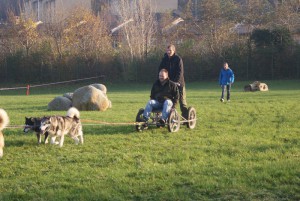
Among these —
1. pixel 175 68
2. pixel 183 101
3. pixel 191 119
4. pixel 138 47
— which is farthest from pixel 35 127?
pixel 138 47

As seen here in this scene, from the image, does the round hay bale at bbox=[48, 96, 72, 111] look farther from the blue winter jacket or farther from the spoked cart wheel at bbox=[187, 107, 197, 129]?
the spoked cart wheel at bbox=[187, 107, 197, 129]

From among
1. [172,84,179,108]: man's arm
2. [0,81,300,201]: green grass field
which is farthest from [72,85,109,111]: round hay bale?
[172,84,179,108]: man's arm

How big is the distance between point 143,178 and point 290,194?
2.07 meters

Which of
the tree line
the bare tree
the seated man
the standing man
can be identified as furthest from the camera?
the bare tree

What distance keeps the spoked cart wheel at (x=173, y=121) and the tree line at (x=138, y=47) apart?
2953cm

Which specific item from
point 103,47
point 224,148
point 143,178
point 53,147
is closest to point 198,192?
point 143,178

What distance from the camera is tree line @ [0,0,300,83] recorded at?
3944cm

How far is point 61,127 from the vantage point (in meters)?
9.33

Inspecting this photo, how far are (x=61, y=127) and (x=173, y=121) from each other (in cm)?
282

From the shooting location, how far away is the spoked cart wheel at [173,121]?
10.6 metres

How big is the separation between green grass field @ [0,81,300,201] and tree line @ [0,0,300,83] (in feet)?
94.5

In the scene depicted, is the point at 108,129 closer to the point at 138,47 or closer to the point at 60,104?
the point at 60,104

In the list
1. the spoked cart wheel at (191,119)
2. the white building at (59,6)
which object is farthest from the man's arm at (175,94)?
the white building at (59,6)

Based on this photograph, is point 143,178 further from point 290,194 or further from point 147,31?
point 147,31
